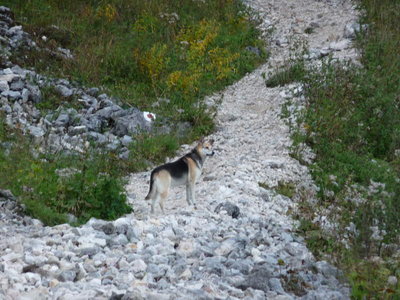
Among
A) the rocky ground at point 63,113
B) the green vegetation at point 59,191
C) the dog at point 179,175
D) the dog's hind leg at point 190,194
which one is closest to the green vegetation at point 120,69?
the green vegetation at point 59,191

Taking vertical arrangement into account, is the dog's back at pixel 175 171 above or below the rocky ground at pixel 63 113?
below

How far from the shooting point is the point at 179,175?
37.3 feet

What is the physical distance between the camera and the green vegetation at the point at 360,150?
8883mm

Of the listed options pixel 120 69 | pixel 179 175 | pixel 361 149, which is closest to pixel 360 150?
pixel 361 149

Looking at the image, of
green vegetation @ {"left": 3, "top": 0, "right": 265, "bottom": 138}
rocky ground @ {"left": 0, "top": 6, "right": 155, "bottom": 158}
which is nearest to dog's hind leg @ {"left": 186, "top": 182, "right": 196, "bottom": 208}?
rocky ground @ {"left": 0, "top": 6, "right": 155, "bottom": 158}

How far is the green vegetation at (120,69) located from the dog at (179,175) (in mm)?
590

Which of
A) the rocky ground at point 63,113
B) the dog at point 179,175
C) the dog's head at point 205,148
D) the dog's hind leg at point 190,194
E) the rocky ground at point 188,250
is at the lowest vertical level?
the rocky ground at point 188,250

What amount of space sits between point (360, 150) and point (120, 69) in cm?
745

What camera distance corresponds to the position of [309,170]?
13.4 m

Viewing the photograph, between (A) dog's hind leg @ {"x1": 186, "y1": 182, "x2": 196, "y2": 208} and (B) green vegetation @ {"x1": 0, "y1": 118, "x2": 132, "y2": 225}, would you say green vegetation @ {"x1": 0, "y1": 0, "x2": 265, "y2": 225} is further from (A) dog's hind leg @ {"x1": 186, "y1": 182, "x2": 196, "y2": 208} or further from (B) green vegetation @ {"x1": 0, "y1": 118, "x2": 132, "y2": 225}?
(A) dog's hind leg @ {"x1": 186, "y1": 182, "x2": 196, "y2": 208}

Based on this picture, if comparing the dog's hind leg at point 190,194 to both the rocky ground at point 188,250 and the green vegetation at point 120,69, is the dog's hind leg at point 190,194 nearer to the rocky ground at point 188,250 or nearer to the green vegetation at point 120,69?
the rocky ground at point 188,250

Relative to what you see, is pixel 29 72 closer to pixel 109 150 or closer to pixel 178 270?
pixel 109 150

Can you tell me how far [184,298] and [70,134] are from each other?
8.25 metres

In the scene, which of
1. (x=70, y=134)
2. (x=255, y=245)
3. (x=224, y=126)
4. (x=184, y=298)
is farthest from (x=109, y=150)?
(x=184, y=298)
